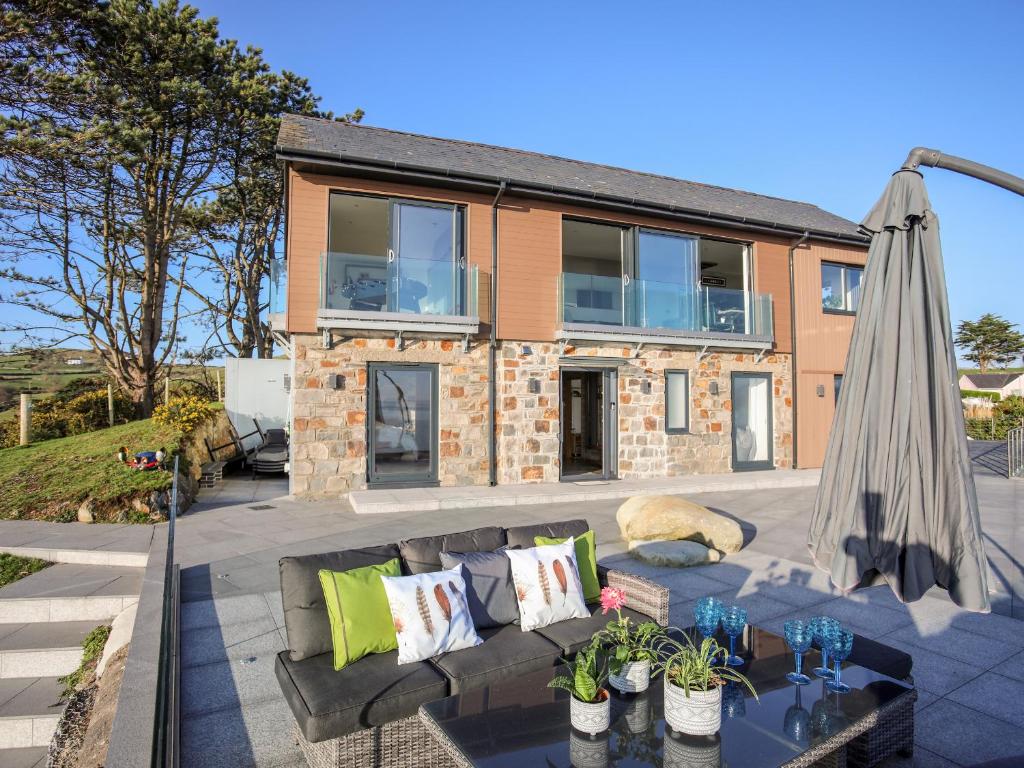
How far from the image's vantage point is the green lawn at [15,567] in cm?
594

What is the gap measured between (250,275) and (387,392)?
13.4 meters

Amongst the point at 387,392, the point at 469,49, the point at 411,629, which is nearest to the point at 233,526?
the point at 387,392

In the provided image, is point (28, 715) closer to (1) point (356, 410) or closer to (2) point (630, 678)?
(2) point (630, 678)

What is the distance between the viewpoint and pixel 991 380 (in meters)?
41.5

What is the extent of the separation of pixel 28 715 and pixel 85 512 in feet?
13.7

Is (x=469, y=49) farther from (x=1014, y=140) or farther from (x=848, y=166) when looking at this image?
(x=1014, y=140)

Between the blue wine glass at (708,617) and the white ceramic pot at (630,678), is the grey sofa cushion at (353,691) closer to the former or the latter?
the white ceramic pot at (630,678)

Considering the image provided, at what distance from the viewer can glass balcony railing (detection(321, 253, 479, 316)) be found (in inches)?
362

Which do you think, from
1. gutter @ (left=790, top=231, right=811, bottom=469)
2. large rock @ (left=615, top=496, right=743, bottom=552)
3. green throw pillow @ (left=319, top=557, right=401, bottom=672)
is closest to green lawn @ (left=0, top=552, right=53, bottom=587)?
green throw pillow @ (left=319, top=557, right=401, bottom=672)

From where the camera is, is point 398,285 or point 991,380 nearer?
point 398,285

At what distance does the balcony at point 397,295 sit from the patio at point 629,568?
311 cm

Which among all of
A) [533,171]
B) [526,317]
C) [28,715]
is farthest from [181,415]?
[533,171]

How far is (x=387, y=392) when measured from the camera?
31.7 feet

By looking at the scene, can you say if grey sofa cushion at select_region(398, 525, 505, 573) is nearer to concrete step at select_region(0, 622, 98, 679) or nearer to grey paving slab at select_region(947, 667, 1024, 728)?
grey paving slab at select_region(947, 667, 1024, 728)
